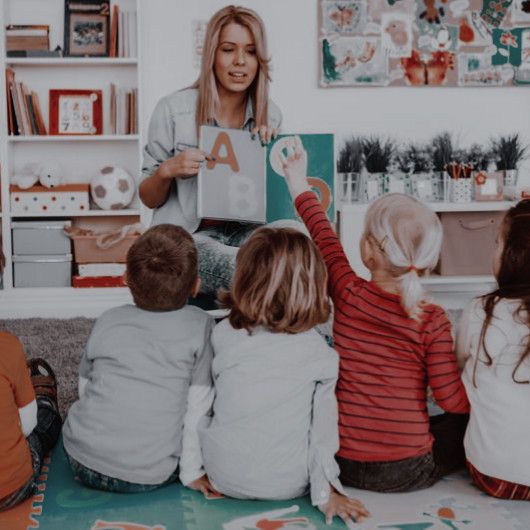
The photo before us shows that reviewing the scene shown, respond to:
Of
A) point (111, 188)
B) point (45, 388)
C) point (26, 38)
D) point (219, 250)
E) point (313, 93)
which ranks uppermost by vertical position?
point (26, 38)

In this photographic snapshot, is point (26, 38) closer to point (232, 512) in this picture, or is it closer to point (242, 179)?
point (242, 179)

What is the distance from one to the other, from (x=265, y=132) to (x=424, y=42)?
2066 millimetres

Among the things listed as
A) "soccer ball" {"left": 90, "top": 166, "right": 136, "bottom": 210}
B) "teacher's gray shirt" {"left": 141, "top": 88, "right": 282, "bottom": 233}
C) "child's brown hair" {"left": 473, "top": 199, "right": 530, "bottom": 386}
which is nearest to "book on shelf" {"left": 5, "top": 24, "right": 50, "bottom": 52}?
"soccer ball" {"left": 90, "top": 166, "right": 136, "bottom": 210}

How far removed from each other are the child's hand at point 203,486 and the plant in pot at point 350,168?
229 cm

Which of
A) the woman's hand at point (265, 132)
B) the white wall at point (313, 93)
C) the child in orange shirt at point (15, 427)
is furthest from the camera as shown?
the white wall at point (313, 93)

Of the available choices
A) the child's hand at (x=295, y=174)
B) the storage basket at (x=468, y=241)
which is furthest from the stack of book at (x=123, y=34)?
the child's hand at (x=295, y=174)

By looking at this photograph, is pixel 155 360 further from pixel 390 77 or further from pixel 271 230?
pixel 390 77

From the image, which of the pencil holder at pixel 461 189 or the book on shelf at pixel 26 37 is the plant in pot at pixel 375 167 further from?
the book on shelf at pixel 26 37

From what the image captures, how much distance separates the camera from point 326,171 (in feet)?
7.18

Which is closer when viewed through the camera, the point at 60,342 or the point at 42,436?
the point at 42,436

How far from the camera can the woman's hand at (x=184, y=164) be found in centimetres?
192

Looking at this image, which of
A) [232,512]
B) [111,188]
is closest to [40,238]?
[111,188]

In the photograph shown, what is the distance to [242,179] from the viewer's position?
6.61ft

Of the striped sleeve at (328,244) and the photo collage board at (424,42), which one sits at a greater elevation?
the photo collage board at (424,42)
